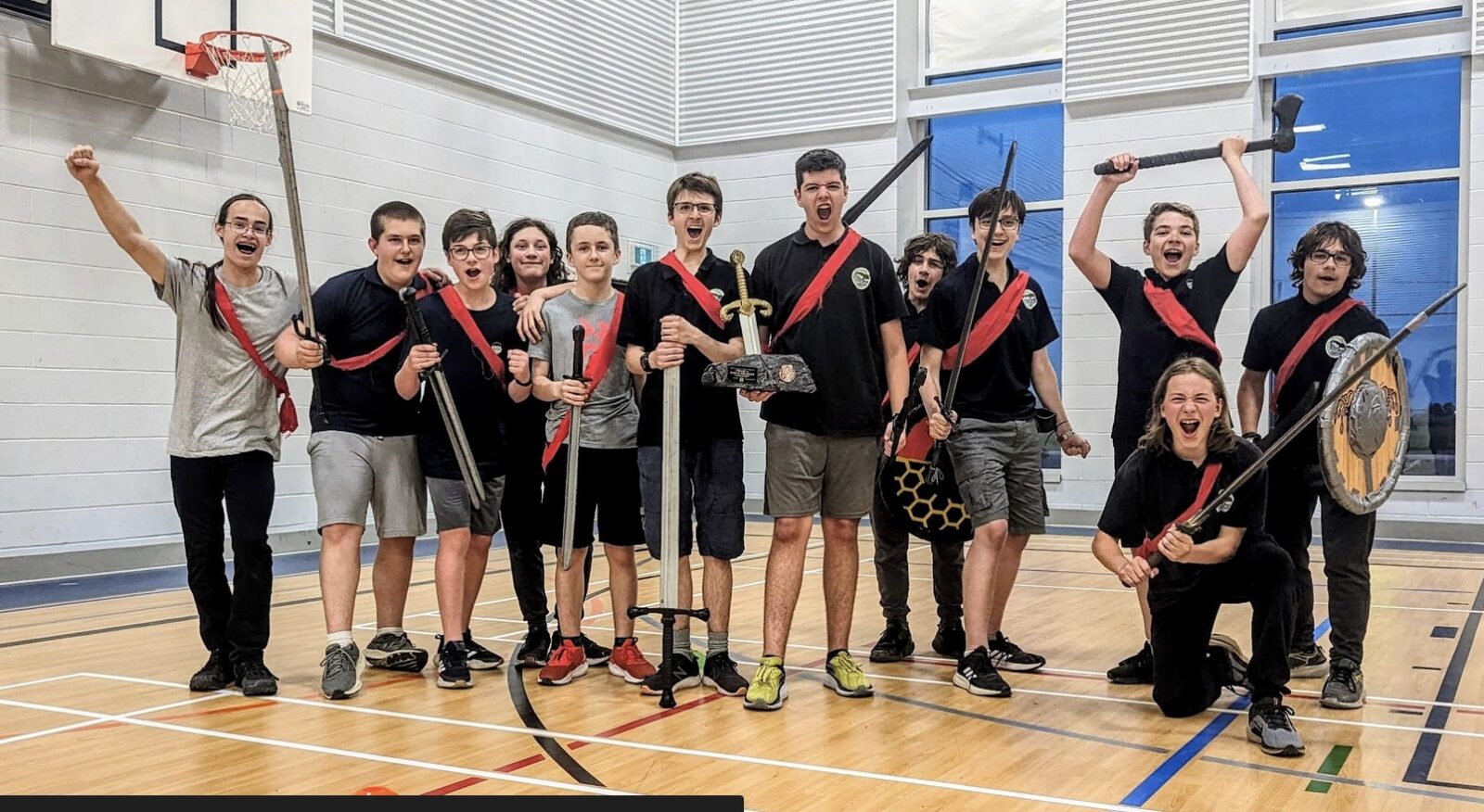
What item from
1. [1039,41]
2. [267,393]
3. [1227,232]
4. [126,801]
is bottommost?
[126,801]

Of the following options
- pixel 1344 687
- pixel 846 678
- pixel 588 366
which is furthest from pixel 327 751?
pixel 1344 687

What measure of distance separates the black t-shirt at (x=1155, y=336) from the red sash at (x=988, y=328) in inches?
14.6

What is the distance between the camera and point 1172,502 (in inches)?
145

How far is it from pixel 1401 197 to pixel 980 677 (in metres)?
7.57

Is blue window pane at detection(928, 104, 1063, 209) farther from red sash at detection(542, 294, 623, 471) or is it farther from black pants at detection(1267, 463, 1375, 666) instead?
red sash at detection(542, 294, 623, 471)

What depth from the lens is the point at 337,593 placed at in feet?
13.5

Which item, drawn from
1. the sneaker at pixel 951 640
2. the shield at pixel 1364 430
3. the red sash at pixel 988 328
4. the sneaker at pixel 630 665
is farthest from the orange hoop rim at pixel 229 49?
the shield at pixel 1364 430

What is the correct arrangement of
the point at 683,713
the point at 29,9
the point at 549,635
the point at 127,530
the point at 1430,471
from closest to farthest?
1. the point at 683,713
2. the point at 549,635
3. the point at 29,9
4. the point at 127,530
5. the point at 1430,471

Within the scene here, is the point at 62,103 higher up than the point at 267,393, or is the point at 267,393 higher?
the point at 62,103

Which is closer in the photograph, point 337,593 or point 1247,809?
point 1247,809

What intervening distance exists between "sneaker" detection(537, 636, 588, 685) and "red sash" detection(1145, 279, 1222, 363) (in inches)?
89.9

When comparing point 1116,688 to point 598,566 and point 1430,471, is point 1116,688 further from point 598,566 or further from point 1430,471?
point 1430,471

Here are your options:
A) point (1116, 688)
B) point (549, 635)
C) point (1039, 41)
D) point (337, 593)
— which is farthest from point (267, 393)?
point (1039, 41)

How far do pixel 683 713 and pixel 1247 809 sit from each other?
1638mm
